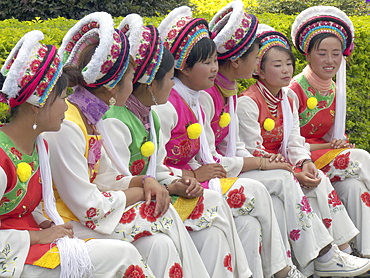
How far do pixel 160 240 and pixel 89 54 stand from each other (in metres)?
1.18

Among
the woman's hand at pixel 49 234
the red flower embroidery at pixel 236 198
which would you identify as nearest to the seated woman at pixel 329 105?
the red flower embroidery at pixel 236 198

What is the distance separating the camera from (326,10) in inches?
248

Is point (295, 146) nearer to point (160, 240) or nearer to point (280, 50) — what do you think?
point (280, 50)

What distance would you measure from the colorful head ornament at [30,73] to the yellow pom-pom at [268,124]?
252 cm

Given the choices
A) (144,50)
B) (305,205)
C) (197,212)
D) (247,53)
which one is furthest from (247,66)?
(197,212)

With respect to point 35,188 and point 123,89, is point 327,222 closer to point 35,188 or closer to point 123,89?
point 123,89

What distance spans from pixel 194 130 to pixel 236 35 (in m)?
0.87

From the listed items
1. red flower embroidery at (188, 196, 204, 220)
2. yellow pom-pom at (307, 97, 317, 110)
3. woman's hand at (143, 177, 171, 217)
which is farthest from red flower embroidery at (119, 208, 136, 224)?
yellow pom-pom at (307, 97, 317, 110)

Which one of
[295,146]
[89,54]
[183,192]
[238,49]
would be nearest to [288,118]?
[295,146]

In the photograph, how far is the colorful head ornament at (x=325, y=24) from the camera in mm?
6312

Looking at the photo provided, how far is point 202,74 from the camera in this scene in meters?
5.17

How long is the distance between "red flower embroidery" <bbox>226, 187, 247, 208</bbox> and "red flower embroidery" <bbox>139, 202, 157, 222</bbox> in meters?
0.83

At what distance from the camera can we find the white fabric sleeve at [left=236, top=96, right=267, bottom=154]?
5789 mm

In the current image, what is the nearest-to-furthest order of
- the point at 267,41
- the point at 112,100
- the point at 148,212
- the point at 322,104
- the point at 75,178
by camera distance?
the point at 75,178, the point at 148,212, the point at 112,100, the point at 267,41, the point at 322,104
